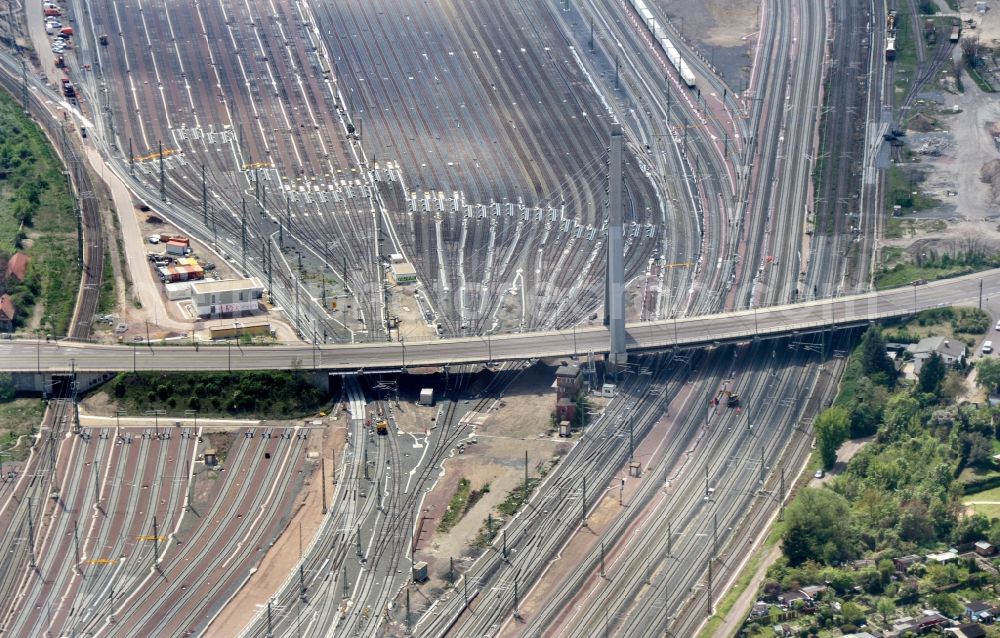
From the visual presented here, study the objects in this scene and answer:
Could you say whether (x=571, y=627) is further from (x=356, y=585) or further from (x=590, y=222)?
(x=590, y=222)

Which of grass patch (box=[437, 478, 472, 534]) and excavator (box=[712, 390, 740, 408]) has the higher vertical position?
excavator (box=[712, 390, 740, 408])

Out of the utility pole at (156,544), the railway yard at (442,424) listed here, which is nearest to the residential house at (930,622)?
the railway yard at (442,424)

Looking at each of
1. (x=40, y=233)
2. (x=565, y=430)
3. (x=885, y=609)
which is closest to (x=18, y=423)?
(x=40, y=233)

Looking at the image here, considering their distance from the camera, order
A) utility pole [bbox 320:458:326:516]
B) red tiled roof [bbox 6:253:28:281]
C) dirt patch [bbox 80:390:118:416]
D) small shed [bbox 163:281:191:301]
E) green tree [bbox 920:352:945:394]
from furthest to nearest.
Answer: small shed [bbox 163:281:191:301] → red tiled roof [bbox 6:253:28:281] → green tree [bbox 920:352:945:394] → dirt patch [bbox 80:390:118:416] → utility pole [bbox 320:458:326:516]

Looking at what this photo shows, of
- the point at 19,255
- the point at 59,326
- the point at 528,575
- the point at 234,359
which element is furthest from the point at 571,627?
the point at 19,255

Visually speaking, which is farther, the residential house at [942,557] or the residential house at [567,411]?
the residential house at [567,411]

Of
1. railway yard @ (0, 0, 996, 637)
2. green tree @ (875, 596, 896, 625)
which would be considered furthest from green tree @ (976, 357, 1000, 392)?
green tree @ (875, 596, 896, 625)

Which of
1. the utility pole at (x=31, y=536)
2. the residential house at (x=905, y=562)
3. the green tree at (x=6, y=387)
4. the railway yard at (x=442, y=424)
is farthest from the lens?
the green tree at (x=6, y=387)

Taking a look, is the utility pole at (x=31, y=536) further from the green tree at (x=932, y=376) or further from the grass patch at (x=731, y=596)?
the green tree at (x=932, y=376)

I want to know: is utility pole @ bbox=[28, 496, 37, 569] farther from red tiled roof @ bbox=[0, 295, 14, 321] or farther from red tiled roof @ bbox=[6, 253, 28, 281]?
red tiled roof @ bbox=[6, 253, 28, 281]
